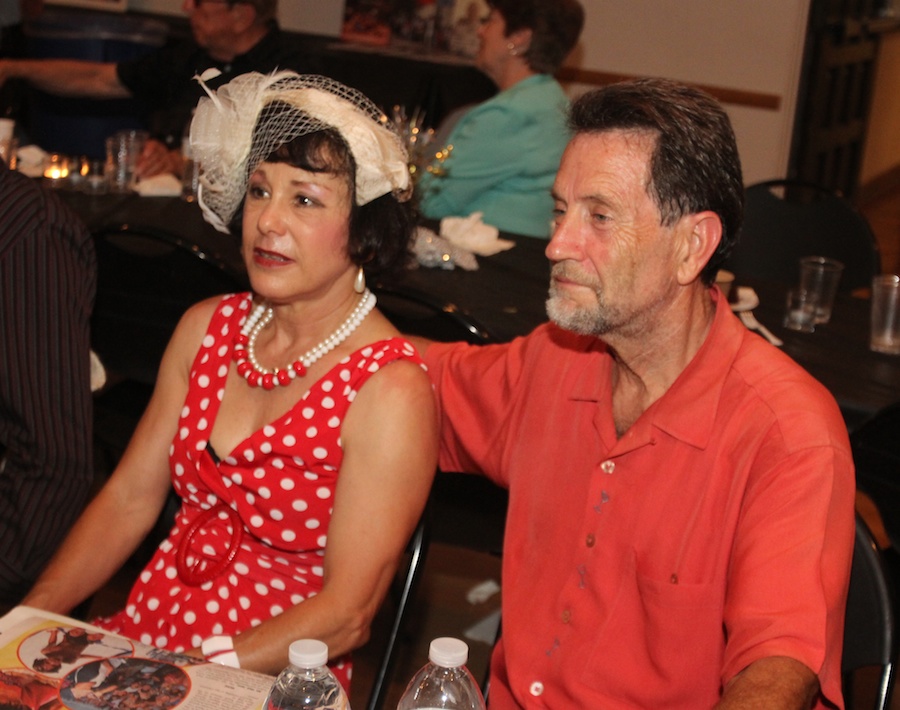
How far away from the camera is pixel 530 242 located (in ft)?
11.8

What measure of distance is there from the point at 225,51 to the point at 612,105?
3.17 m

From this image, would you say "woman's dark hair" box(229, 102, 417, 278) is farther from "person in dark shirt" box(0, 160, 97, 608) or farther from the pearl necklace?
"person in dark shirt" box(0, 160, 97, 608)

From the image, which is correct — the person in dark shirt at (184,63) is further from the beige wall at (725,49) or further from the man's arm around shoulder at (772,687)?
the man's arm around shoulder at (772,687)

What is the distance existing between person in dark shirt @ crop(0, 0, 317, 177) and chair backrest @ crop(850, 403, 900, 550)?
255cm

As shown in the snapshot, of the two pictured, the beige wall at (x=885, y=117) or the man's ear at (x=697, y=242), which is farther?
the beige wall at (x=885, y=117)

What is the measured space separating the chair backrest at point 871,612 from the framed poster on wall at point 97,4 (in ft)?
21.5

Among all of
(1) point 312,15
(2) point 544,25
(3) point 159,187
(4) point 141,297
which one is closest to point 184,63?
(3) point 159,187

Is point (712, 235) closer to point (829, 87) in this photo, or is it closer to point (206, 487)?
point (206, 487)

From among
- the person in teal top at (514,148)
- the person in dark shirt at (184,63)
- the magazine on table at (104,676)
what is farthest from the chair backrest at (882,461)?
the person in dark shirt at (184,63)

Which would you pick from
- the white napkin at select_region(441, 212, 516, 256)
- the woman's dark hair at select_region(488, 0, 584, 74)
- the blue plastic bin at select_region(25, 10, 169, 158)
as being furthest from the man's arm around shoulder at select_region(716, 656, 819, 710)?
the blue plastic bin at select_region(25, 10, 169, 158)

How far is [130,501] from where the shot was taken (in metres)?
1.98

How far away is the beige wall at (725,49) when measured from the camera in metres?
6.14

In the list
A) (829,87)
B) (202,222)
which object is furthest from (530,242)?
(829,87)

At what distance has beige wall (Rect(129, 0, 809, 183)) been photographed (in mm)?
6137
